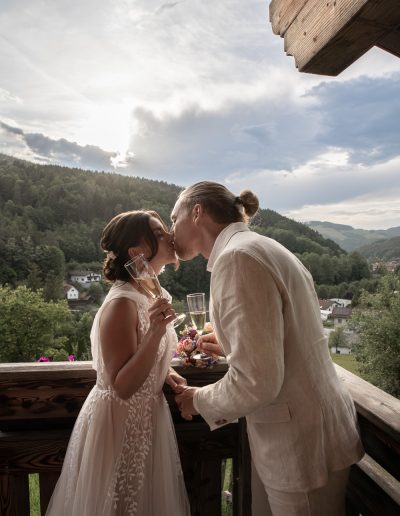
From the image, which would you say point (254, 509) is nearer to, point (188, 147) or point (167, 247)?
point (167, 247)

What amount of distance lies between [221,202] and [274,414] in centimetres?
83

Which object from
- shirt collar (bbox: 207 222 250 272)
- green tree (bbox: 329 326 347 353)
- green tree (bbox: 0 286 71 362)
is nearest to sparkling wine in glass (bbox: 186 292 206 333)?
shirt collar (bbox: 207 222 250 272)

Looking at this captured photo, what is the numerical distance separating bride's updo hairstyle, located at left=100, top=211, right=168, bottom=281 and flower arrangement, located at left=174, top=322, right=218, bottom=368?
1.38 ft

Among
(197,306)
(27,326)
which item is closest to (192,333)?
(197,306)

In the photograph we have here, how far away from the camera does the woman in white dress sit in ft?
5.28

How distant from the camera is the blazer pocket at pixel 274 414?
134 centimetres

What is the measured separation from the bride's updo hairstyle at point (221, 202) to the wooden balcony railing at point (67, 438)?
0.79 metres

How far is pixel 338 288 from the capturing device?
4.11 meters

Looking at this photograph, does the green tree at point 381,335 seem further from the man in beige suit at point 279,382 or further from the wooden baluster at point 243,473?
the man in beige suit at point 279,382

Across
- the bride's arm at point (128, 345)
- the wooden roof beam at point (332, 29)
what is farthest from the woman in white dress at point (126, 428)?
the wooden roof beam at point (332, 29)

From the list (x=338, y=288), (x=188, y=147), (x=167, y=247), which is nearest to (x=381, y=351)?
(x=338, y=288)

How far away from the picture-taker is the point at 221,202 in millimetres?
1635

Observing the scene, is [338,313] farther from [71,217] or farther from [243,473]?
[243,473]

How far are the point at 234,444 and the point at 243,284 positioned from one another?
120cm
